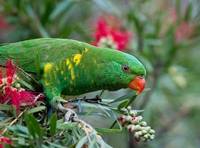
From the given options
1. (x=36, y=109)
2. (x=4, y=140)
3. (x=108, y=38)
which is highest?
(x=108, y=38)

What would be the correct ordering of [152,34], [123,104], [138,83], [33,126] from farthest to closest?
[152,34], [138,83], [123,104], [33,126]

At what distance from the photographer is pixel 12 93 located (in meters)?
1.46

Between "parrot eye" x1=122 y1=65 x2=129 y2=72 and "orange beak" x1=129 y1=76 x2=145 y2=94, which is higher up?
"parrot eye" x1=122 y1=65 x2=129 y2=72

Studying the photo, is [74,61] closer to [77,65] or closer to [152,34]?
[77,65]

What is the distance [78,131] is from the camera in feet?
4.66

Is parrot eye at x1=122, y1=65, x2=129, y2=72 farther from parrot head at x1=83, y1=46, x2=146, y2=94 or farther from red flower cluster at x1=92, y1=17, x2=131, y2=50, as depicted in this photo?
red flower cluster at x1=92, y1=17, x2=131, y2=50

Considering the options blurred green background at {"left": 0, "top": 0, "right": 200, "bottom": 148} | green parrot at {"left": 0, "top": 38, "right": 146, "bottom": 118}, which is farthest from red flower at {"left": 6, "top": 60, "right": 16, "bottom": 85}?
blurred green background at {"left": 0, "top": 0, "right": 200, "bottom": 148}

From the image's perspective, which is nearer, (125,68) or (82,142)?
(82,142)

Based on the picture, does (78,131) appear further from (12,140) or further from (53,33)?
(53,33)

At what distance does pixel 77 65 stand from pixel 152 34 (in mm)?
1224

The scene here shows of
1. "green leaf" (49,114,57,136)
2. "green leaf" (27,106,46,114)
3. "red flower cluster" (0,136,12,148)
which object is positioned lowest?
"red flower cluster" (0,136,12,148)

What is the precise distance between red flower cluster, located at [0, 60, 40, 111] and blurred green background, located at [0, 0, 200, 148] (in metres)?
1.08

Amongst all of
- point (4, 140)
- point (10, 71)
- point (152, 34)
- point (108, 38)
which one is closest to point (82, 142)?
point (4, 140)

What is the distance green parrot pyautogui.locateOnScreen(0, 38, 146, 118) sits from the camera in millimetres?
1664
